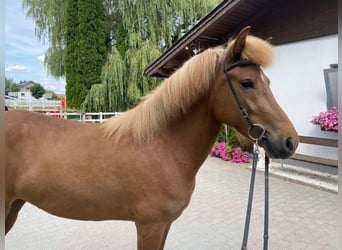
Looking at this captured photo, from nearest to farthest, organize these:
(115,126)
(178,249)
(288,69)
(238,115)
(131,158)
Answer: (238,115) < (131,158) < (115,126) < (178,249) < (288,69)

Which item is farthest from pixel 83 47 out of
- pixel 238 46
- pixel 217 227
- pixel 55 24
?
pixel 238 46

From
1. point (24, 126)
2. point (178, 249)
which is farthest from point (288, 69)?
point (24, 126)

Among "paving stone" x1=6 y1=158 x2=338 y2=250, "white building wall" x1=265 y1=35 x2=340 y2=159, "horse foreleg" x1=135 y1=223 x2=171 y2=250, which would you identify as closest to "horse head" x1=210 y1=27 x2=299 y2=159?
"horse foreleg" x1=135 y1=223 x2=171 y2=250

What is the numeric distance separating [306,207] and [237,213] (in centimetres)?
104

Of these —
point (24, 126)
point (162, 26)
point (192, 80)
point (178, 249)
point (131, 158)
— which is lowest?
point (178, 249)

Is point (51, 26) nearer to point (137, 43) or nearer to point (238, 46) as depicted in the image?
point (137, 43)

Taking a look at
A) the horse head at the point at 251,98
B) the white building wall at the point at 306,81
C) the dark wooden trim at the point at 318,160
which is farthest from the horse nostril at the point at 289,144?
the white building wall at the point at 306,81

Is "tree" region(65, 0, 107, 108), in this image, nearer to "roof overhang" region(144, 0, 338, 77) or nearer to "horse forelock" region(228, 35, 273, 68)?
"roof overhang" region(144, 0, 338, 77)

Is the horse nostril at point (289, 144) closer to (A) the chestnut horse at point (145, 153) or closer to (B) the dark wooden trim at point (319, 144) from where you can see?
(A) the chestnut horse at point (145, 153)

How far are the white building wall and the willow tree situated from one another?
18.2ft

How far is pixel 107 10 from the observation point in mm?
11031

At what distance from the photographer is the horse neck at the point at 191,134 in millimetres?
1519

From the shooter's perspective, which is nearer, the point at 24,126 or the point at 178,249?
the point at 24,126

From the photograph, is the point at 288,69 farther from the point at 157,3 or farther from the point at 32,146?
the point at 157,3
